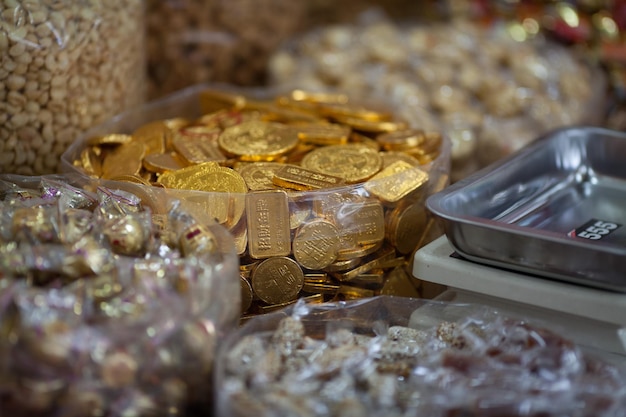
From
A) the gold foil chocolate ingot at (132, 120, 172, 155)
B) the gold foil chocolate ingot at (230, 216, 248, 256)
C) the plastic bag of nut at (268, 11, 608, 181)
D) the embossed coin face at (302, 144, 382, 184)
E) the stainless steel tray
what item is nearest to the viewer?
the stainless steel tray

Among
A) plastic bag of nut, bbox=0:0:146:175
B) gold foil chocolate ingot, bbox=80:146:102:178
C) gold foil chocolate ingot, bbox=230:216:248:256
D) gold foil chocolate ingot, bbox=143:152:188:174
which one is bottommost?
gold foil chocolate ingot, bbox=230:216:248:256

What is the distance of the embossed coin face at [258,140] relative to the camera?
50.4 inches

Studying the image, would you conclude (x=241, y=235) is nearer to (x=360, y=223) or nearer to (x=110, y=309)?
(x=360, y=223)

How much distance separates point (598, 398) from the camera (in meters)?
0.82

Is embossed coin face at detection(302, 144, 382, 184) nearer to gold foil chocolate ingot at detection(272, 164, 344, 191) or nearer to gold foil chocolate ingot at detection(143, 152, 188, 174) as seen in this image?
gold foil chocolate ingot at detection(272, 164, 344, 191)

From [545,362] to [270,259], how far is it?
0.40 meters

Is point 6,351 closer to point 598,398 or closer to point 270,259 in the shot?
point 270,259

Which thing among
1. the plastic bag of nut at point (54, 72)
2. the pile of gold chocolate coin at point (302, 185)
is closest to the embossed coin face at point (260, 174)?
the pile of gold chocolate coin at point (302, 185)

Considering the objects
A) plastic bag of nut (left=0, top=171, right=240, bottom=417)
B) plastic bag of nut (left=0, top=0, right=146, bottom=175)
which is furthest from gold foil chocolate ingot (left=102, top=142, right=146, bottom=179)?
plastic bag of nut (left=0, top=171, right=240, bottom=417)

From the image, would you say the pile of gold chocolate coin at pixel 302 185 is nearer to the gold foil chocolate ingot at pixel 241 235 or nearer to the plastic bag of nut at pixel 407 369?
the gold foil chocolate ingot at pixel 241 235

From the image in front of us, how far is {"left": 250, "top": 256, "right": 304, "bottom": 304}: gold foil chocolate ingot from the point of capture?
43.2 inches

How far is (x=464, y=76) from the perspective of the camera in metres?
1.85

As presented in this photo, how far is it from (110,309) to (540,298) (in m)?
0.53

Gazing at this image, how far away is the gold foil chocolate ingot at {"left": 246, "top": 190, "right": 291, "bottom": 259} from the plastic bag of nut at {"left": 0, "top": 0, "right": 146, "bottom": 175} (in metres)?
0.44
